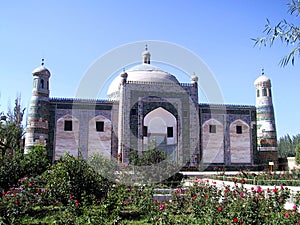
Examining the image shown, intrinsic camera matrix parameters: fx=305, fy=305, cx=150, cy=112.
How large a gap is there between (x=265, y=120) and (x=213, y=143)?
4471 mm

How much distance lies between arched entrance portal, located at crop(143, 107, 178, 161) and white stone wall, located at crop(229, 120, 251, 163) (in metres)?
4.60

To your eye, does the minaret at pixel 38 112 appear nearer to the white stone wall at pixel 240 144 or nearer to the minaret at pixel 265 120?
the white stone wall at pixel 240 144

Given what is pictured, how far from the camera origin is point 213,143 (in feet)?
75.5

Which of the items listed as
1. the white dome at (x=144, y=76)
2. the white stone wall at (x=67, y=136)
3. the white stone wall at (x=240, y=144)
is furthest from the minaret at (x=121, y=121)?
the white stone wall at (x=240, y=144)

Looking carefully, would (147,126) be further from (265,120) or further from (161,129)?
(265,120)

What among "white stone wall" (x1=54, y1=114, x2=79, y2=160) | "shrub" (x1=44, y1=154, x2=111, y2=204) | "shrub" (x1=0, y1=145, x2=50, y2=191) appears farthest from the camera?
"white stone wall" (x1=54, y1=114, x2=79, y2=160)

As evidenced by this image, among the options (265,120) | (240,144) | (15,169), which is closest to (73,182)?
(15,169)

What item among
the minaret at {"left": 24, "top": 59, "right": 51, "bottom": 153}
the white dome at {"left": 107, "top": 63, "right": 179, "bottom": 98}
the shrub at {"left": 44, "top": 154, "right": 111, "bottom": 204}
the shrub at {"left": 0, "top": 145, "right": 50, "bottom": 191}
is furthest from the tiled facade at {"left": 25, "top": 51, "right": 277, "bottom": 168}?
the shrub at {"left": 44, "top": 154, "right": 111, "bottom": 204}

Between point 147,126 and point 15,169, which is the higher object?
point 147,126

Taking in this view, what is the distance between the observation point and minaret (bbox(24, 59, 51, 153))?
20.5m

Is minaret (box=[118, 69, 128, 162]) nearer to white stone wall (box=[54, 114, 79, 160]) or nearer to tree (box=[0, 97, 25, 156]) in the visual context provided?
white stone wall (box=[54, 114, 79, 160])

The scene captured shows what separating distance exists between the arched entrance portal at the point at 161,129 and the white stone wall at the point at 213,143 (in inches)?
91.4

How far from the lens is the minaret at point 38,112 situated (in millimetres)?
20469

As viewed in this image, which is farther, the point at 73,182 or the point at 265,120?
the point at 265,120
